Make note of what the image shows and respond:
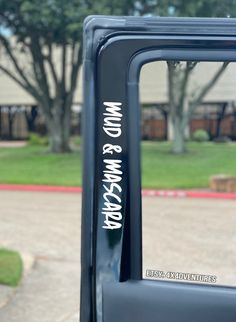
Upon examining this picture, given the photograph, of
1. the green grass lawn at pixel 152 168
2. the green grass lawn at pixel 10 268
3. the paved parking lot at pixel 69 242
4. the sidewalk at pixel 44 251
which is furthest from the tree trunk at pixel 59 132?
the green grass lawn at pixel 10 268

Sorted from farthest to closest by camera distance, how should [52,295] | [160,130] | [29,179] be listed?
[160,130] → [29,179] → [52,295]

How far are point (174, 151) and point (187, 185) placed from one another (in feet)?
26.6

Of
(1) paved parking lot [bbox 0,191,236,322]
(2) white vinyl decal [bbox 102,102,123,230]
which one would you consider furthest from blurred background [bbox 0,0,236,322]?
(2) white vinyl decal [bbox 102,102,123,230]

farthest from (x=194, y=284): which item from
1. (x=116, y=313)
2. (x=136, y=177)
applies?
(x=136, y=177)

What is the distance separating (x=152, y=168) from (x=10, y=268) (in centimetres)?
1289

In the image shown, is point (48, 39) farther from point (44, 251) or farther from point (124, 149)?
point (124, 149)

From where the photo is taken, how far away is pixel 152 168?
18.9 meters

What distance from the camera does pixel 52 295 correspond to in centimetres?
564

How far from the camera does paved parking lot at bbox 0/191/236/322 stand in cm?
233

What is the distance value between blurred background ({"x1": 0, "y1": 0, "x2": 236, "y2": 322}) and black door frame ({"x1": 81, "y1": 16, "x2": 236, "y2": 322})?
10cm

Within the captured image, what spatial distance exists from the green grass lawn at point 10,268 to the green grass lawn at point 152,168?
684 cm

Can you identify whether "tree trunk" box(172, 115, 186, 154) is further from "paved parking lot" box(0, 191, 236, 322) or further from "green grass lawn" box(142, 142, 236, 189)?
"paved parking lot" box(0, 191, 236, 322)

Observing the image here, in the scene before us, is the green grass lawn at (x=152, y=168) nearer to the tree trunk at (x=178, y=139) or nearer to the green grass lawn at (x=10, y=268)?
the tree trunk at (x=178, y=139)

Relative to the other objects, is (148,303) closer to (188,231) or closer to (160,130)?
(188,231)
